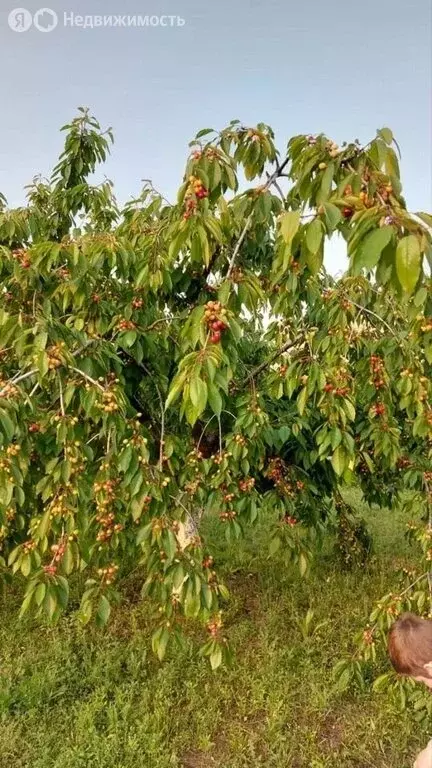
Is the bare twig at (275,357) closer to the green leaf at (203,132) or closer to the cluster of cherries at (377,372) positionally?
the cluster of cherries at (377,372)

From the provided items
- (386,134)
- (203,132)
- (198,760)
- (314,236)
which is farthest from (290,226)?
(198,760)

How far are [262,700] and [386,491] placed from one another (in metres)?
1.31

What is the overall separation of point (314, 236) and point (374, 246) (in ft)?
0.60

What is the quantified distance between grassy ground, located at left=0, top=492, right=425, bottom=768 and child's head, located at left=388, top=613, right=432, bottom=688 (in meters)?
0.98

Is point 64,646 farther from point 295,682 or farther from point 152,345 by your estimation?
A: point 152,345

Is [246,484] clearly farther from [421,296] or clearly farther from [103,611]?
[421,296]

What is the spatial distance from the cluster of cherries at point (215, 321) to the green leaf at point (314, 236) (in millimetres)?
423

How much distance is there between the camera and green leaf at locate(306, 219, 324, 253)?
1.08 meters

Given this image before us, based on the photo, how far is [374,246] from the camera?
36.3 inches

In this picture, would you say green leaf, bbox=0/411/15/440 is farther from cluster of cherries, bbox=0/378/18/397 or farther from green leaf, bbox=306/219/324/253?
green leaf, bbox=306/219/324/253

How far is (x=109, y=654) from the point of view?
10.2 feet

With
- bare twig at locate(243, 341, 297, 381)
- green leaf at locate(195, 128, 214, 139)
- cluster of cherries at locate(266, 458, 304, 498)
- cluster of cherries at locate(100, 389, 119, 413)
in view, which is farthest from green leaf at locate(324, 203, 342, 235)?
cluster of cherries at locate(266, 458, 304, 498)

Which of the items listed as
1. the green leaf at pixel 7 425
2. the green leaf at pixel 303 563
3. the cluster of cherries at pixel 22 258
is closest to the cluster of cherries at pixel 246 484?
the green leaf at pixel 303 563

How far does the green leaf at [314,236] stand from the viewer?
108 cm
